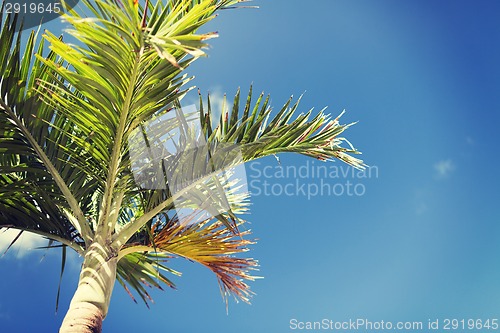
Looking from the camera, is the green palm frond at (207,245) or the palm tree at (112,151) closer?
the palm tree at (112,151)

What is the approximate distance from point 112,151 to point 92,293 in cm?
101

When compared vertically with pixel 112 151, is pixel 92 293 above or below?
below

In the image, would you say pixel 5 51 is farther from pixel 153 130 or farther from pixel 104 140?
pixel 153 130

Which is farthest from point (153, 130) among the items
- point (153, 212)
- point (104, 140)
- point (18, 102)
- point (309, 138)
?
point (309, 138)

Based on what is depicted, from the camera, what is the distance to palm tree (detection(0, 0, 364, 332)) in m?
2.96

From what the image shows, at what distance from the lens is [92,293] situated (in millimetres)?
3094

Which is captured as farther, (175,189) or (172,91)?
(175,189)

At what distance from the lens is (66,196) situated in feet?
11.6

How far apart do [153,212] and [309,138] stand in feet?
4.72

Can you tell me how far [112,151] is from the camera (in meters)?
3.42

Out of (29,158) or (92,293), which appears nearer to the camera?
(92,293)

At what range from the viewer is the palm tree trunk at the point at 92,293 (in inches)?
115

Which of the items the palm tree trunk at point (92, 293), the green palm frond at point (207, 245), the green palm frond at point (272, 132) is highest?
the green palm frond at point (272, 132)

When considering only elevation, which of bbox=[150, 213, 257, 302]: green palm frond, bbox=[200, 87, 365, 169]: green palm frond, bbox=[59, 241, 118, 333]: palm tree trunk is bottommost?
A: bbox=[59, 241, 118, 333]: palm tree trunk
